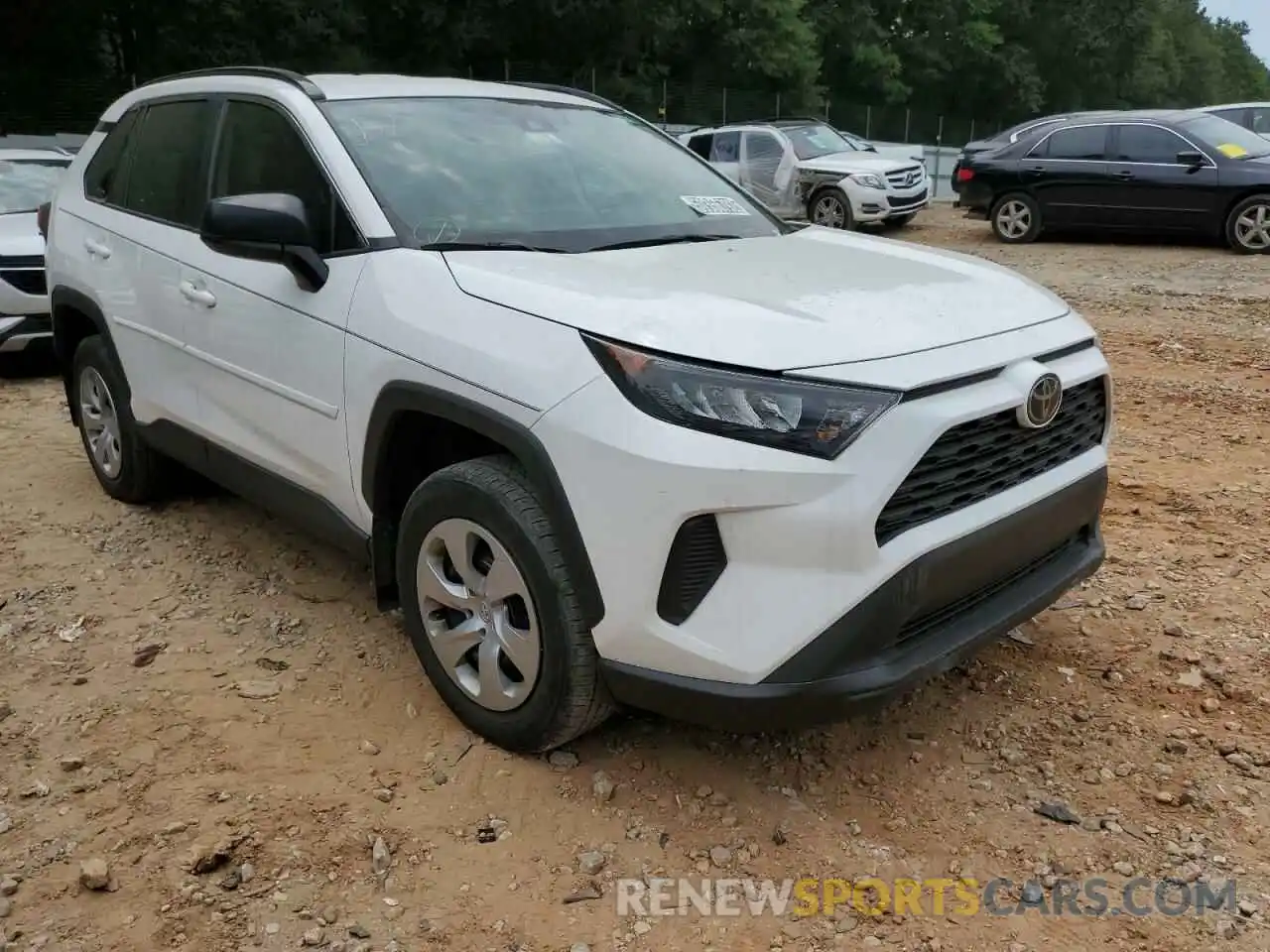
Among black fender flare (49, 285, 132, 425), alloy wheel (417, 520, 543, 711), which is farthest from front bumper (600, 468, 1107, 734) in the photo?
black fender flare (49, 285, 132, 425)

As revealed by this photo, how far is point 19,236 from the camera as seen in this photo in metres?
7.41

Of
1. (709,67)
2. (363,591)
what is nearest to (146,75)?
(709,67)

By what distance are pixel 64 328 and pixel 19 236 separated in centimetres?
320

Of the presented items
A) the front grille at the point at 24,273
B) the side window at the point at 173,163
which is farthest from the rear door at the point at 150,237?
the front grille at the point at 24,273

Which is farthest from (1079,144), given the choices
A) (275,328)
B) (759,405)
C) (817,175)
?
(759,405)

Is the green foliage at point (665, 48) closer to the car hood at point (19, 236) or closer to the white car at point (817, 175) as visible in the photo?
the white car at point (817, 175)

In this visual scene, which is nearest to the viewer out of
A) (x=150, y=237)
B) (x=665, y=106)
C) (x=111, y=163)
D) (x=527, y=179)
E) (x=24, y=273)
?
(x=527, y=179)

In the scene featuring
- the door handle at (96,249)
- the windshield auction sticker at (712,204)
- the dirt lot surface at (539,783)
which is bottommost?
the dirt lot surface at (539,783)

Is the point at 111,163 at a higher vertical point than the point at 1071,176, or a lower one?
lower

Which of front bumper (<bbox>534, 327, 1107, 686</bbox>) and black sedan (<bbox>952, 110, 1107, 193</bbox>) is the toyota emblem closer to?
front bumper (<bbox>534, 327, 1107, 686</bbox>)

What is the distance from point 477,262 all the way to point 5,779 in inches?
72.8

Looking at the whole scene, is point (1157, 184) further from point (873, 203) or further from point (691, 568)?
point (691, 568)

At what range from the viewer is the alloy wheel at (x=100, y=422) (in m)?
4.67

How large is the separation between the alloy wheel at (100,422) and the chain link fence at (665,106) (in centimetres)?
1622
